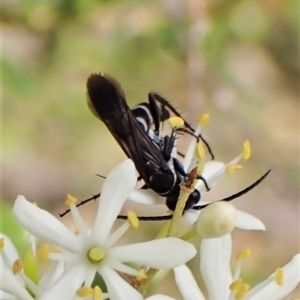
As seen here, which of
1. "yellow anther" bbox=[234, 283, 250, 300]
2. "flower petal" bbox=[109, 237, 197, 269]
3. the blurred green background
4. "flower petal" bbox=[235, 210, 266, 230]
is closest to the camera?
"flower petal" bbox=[109, 237, 197, 269]

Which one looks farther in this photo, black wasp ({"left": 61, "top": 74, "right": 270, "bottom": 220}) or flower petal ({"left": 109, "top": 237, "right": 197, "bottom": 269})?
black wasp ({"left": 61, "top": 74, "right": 270, "bottom": 220})

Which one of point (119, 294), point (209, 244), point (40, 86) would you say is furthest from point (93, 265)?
point (40, 86)

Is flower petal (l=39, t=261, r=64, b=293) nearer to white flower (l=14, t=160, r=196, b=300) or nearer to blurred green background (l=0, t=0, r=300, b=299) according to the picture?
white flower (l=14, t=160, r=196, b=300)

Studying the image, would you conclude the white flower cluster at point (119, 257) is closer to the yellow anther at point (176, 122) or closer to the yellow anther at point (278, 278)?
the yellow anther at point (278, 278)

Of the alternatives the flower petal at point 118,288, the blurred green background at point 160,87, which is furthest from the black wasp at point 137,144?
the blurred green background at point 160,87

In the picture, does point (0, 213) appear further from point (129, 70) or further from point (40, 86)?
point (129, 70)

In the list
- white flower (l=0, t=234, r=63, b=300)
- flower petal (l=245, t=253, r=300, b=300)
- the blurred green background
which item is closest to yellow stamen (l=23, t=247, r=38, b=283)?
white flower (l=0, t=234, r=63, b=300)

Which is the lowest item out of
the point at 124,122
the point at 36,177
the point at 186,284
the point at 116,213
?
the point at 36,177
